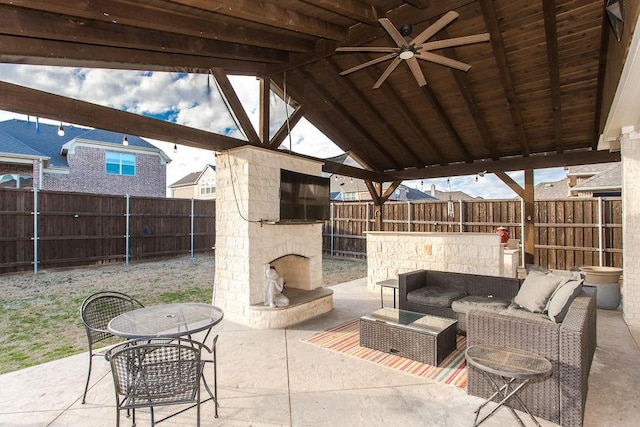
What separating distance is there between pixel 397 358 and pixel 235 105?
3682 millimetres

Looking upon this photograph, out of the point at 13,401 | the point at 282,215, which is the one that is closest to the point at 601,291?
the point at 282,215

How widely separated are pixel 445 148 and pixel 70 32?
6.50 metres

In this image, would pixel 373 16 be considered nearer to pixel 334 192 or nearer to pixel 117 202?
pixel 117 202

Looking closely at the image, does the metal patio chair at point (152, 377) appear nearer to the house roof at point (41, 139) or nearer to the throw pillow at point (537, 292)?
the throw pillow at point (537, 292)

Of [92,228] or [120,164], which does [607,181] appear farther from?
[120,164]

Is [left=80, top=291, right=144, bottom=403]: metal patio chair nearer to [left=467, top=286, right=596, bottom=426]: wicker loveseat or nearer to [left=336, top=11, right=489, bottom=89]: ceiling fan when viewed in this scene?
[left=467, top=286, right=596, bottom=426]: wicker loveseat

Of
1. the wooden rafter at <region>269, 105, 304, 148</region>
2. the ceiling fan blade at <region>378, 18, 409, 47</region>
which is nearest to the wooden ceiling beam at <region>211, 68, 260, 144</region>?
the wooden rafter at <region>269, 105, 304, 148</region>

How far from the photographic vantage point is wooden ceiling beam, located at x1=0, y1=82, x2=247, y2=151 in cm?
286

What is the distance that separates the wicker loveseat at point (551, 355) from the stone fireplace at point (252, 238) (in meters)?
2.57

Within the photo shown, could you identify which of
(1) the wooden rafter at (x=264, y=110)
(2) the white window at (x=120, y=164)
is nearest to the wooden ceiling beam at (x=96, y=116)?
(1) the wooden rafter at (x=264, y=110)

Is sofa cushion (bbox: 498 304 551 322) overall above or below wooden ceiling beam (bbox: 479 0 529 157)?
below

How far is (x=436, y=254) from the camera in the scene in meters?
6.02

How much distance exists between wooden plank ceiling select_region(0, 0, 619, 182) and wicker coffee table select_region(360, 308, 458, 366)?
117 inches

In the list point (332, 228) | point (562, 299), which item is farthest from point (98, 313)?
point (332, 228)
